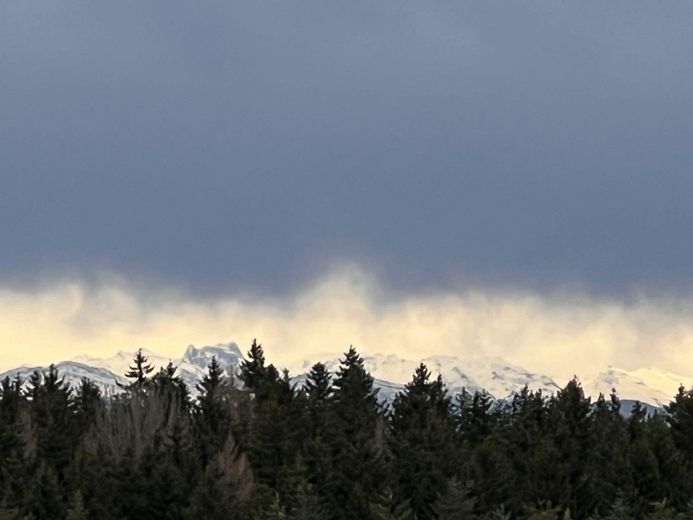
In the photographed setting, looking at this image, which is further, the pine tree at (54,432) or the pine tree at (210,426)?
the pine tree at (54,432)

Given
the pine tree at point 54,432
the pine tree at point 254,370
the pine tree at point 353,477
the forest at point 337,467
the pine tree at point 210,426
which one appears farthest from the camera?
the pine tree at point 254,370

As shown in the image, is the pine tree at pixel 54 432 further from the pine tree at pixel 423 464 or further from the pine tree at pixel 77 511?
the pine tree at pixel 423 464

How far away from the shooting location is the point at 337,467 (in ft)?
268

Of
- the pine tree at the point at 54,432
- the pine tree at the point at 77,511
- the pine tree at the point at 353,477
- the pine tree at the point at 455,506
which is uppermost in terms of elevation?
the pine tree at the point at 54,432

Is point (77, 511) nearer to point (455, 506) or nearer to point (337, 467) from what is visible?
point (337, 467)

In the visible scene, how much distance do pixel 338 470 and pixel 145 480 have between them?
39.7ft

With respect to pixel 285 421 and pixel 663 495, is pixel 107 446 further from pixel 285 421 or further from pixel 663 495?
pixel 663 495

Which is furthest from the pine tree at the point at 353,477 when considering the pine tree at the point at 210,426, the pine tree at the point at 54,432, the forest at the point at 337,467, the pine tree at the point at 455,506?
the pine tree at the point at 54,432

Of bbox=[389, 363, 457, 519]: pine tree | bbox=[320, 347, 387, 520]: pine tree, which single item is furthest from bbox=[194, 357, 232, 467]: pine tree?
bbox=[389, 363, 457, 519]: pine tree

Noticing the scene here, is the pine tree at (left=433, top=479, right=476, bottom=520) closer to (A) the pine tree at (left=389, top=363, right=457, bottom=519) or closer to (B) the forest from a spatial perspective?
(B) the forest

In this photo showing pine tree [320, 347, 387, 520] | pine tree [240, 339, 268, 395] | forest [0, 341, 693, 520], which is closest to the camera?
forest [0, 341, 693, 520]

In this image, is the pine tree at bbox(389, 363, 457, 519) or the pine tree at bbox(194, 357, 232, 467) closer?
the pine tree at bbox(389, 363, 457, 519)

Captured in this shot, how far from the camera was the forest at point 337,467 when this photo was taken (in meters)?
74.9

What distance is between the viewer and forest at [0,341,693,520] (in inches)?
2948
